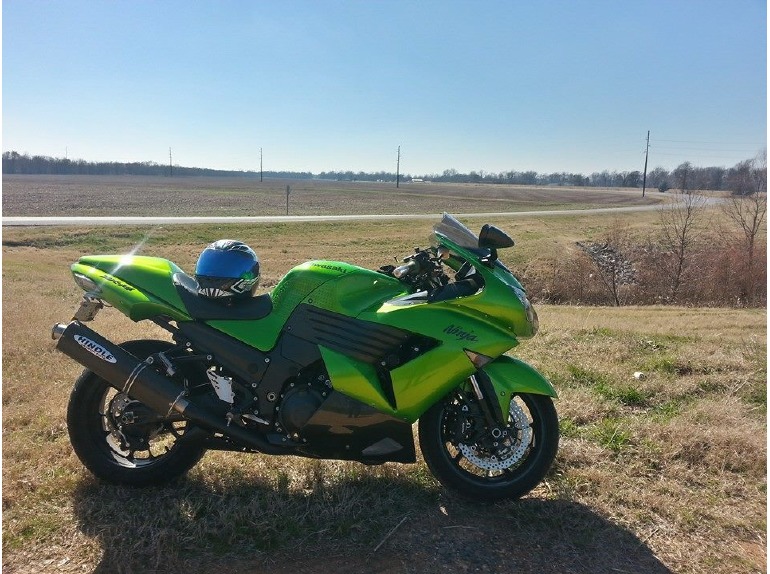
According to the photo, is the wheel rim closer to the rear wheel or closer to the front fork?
the front fork

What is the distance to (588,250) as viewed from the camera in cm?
2547

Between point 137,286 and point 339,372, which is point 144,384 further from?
point 339,372

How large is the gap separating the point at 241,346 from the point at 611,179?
138m

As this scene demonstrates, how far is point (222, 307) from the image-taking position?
3445mm

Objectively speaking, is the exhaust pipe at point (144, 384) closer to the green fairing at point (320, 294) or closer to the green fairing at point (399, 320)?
the green fairing at point (399, 320)

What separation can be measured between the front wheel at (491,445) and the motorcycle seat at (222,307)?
118 centimetres

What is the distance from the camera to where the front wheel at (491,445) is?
3.41m

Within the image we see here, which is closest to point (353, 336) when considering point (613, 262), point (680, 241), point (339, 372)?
point (339, 372)

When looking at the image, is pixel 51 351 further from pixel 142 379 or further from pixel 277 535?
pixel 277 535

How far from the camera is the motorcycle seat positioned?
11.2 feet

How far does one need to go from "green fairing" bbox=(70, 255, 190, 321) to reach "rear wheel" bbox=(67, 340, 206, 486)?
0.98 ft

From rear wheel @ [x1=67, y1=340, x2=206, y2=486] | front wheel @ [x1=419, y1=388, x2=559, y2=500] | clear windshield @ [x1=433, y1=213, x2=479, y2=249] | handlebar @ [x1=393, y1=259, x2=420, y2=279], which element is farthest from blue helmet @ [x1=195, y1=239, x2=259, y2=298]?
front wheel @ [x1=419, y1=388, x2=559, y2=500]

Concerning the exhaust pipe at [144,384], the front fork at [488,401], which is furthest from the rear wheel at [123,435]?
the front fork at [488,401]

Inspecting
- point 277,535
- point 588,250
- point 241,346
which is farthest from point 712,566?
point 588,250
